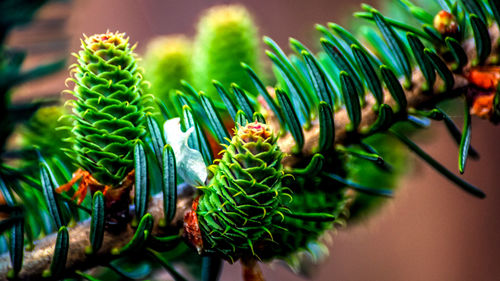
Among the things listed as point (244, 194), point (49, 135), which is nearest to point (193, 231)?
point (244, 194)

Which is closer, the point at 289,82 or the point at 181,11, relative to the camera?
the point at 289,82

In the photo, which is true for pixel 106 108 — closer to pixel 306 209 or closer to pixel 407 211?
pixel 306 209

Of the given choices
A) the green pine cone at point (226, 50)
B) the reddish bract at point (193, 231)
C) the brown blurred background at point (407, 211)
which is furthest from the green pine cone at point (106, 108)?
the brown blurred background at point (407, 211)

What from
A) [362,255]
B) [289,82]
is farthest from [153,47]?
[362,255]

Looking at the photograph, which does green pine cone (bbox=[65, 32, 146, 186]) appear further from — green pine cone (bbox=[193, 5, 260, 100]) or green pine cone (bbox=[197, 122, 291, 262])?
green pine cone (bbox=[193, 5, 260, 100])

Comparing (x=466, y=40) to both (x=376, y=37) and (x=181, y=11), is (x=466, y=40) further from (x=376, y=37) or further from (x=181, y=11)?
(x=181, y=11)

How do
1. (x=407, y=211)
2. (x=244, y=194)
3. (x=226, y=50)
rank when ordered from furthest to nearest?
(x=407, y=211) → (x=226, y=50) → (x=244, y=194)

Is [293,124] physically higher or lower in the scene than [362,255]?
higher

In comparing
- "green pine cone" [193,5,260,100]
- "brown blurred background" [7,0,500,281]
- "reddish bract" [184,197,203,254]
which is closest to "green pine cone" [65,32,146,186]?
"reddish bract" [184,197,203,254]
